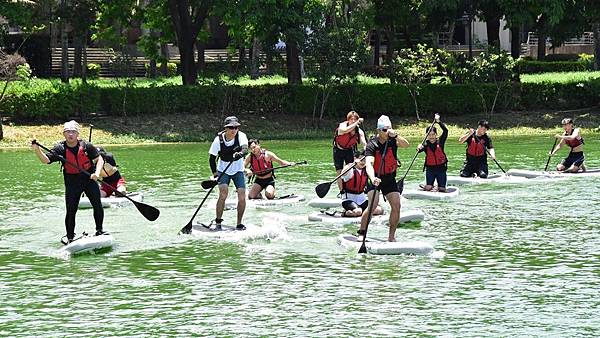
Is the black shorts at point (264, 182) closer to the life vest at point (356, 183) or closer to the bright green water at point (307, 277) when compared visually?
the bright green water at point (307, 277)

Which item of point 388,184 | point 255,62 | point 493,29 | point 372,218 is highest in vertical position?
point 493,29

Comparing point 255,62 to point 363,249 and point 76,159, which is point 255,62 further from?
point 363,249

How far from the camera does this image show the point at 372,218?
67.1ft

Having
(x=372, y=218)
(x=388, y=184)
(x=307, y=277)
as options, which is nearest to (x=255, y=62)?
(x=372, y=218)

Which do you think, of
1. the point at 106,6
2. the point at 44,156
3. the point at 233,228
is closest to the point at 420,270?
the point at 233,228

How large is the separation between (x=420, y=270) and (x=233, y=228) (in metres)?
4.42

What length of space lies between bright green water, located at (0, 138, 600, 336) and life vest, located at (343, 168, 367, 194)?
994mm

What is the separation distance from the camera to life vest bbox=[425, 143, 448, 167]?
24.3 metres

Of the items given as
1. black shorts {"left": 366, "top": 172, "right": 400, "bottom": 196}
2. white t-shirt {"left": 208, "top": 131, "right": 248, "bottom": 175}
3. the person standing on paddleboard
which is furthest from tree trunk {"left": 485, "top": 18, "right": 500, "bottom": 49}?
black shorts {"left": 366, "top": 172, "right": 400, "bottom": 196}

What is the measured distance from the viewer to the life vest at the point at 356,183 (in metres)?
20.8

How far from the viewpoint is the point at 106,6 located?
49219mm

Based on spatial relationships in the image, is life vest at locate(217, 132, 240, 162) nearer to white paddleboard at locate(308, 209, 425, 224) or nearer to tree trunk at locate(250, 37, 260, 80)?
white paddleboard at locate(308, 209, 425, 224)

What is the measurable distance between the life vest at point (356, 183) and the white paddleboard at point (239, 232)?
1.88m

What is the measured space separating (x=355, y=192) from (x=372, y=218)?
0.77 metres
